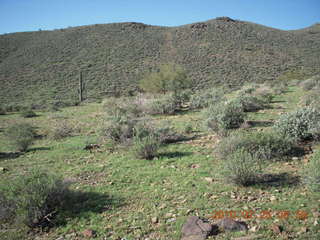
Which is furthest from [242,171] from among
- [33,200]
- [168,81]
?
[168,81]

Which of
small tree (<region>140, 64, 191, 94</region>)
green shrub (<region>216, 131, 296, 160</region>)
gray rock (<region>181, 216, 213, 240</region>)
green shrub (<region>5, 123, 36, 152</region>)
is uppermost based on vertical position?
small tree (<region>140, 64, 191, 94</region>)

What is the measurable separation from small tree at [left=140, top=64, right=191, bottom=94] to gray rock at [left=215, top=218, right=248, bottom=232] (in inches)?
507

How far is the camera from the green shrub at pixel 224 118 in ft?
23.9

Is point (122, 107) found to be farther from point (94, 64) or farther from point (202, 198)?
point (94, 64)

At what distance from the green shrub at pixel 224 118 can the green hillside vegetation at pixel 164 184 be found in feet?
0.14

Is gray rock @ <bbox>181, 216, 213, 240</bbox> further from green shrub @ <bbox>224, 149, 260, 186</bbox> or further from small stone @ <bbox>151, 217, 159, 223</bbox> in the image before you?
green shrub @ <bbox>224, 149, 260, 186</bbox>

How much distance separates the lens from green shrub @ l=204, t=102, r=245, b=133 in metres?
7.28

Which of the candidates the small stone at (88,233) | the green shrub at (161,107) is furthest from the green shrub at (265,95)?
the small stone at (88,233)

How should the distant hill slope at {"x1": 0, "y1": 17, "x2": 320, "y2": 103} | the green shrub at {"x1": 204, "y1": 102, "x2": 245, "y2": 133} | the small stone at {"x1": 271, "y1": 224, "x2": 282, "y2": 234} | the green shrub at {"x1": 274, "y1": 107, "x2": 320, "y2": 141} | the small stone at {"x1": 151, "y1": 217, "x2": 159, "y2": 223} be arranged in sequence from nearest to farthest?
the small stone at {"x1": 271, "y1": 224, "x2": 282, "y2": 234} → the small stone at {"x1": 151, "y1": 217, "x2": 159, "y2": 223} → the green shrub at {"x1": 274, "y1": 107, "x2": 320, "y2": 141} → the green shrub at {"x1": 204, "y1": 102, "x2": 245, "y2": 133} → the distant hill slope at {"x1": 0, "y1": 17, "x2": 320, "y2": 103}

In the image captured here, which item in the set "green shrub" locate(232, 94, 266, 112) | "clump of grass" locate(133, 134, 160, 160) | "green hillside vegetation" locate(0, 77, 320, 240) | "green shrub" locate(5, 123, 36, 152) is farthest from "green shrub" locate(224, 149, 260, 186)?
"green shrub" locate(232, 94, 266, 112)

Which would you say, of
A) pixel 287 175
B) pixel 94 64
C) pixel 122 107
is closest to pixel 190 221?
pixel 287 175

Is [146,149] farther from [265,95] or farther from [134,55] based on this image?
[134,55]

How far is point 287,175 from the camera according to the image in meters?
4.29

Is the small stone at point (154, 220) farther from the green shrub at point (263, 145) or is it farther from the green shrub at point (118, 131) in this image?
the green shrub at point (118, 131)
